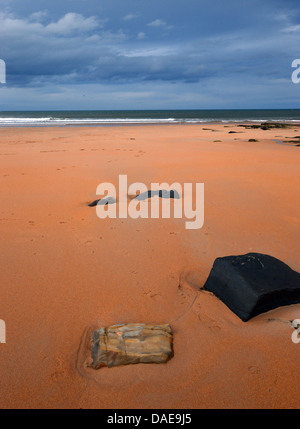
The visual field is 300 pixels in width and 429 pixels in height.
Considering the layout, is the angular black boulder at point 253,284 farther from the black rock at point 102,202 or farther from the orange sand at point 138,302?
the black rock at point 102,202

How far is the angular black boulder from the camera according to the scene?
2.36 m

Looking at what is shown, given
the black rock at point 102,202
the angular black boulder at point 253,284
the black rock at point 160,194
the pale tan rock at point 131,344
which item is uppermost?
the black rock at point 160,194

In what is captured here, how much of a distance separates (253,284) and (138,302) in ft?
3.32

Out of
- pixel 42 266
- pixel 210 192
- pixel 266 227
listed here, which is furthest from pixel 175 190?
pixel 42 266

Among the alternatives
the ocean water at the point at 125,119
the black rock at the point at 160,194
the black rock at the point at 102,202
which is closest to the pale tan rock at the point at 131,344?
the black rock at the point at 102,202

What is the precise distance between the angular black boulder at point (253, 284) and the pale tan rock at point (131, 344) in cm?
66

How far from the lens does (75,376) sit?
6.29 ft

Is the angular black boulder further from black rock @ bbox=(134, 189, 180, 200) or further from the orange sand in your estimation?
black rock @ bbox=(134, 189, 180, 200)

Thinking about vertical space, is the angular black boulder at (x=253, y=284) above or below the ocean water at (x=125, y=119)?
below

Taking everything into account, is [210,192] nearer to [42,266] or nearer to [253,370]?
[42,266]

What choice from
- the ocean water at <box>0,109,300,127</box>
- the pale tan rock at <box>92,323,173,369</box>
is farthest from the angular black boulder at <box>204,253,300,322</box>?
the ocean water at <box>0,109,300,127</box>

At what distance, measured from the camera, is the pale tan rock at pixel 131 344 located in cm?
199

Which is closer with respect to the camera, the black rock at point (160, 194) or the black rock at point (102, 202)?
the black rock at point (102, 202)

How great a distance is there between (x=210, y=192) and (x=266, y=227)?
171 cm
